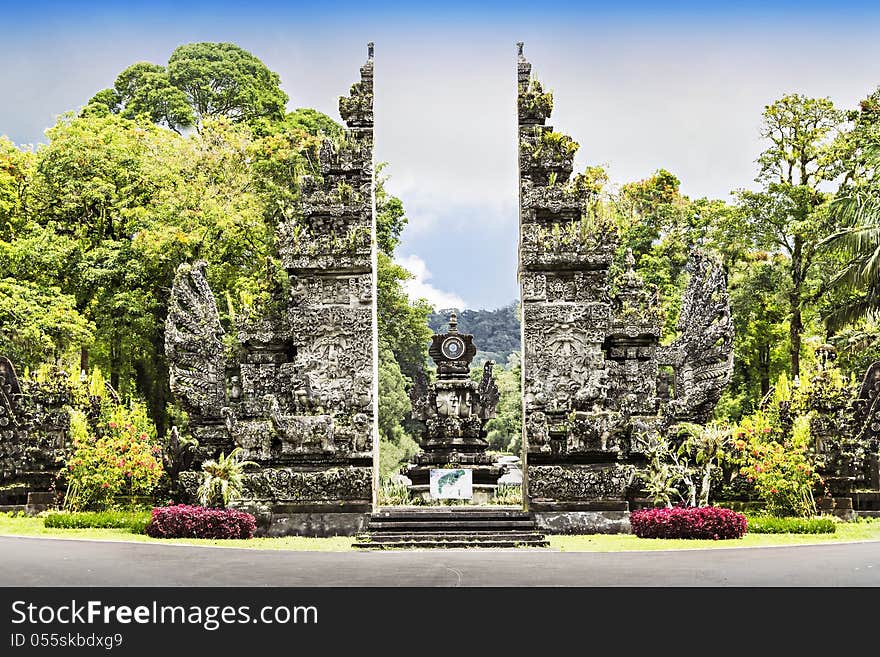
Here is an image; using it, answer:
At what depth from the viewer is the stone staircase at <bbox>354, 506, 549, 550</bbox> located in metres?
14.7

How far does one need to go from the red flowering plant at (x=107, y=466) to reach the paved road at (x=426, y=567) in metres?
3.46

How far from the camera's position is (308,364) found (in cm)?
1697

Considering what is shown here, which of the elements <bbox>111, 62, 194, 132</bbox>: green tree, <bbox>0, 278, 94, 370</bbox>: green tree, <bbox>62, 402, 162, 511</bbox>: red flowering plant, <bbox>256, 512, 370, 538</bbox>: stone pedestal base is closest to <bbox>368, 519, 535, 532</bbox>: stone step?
<bbox>256, 512, 370, 538</bbox>: stone pedestal base

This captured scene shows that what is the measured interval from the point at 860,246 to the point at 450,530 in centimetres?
1029

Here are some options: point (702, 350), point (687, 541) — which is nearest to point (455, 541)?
point (687, 541)

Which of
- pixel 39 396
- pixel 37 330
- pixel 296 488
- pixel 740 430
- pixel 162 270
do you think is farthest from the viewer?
pixel 162 270

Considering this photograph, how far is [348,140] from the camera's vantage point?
1766 centimetres

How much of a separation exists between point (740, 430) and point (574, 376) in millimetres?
3181

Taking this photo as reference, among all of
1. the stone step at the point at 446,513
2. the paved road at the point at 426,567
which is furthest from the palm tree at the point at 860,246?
the stone step at the point at 446,513

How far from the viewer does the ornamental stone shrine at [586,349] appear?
16.0 m

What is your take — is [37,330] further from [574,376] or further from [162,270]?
[574,376]

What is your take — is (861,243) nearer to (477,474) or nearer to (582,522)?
(582,522)

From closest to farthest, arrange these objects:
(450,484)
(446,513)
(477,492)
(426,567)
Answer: (426,567) → (446,513) → (450,484) → (477,492)
